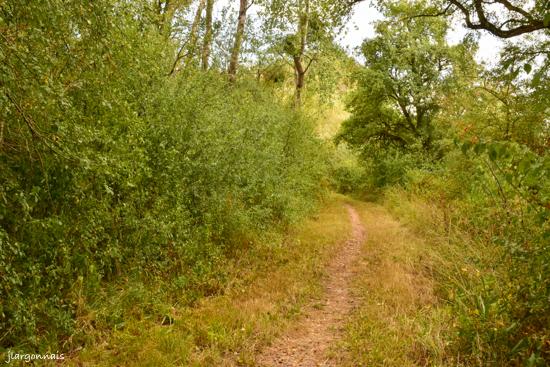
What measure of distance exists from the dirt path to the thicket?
177cm

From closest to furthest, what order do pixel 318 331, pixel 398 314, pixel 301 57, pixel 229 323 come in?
pixel 229 323 < pixel 398 314 < pixel 318 331 < pixel 301 57

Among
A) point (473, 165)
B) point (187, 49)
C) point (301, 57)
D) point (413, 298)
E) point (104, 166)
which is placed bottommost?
point (413, 298)

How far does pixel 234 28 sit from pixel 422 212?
7742 mm

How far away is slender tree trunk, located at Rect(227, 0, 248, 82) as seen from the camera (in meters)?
12.3

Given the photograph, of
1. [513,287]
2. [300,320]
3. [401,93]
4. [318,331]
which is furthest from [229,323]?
[401,93]

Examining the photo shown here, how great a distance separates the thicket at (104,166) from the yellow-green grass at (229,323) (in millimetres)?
458

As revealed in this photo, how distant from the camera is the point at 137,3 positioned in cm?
666

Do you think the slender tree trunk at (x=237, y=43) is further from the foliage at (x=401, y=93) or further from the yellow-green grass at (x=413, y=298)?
the foliage at (x=401, y=93)

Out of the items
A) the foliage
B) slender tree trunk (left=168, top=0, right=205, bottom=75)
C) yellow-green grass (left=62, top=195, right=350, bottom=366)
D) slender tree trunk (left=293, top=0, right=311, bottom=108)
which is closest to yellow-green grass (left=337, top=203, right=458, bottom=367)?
yellow-green grass (left=62, top=195, right=350, bottom=366)

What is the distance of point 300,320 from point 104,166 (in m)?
3.74

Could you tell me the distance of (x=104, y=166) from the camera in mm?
4594

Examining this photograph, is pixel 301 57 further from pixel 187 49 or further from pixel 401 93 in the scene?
pixel 187 49

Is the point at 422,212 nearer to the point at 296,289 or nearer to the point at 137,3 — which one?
the point at 296,289

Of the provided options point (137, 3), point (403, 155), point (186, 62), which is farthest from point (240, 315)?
point (403, 155)
